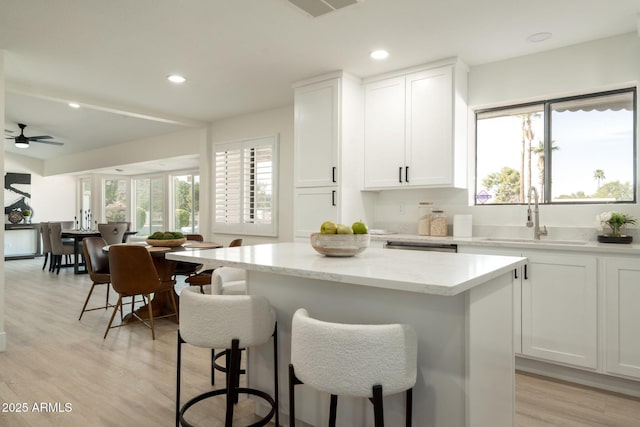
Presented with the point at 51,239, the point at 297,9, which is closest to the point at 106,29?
the point at 297,9

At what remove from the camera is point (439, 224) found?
3748 mm

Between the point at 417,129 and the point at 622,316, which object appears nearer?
the point at 622,316

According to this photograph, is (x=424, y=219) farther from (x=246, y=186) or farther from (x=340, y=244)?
(x=246, y=186)

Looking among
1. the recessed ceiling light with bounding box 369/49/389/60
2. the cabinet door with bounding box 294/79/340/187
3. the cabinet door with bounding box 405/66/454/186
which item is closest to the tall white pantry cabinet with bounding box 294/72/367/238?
the cabinet door with bounding box 294/79/340/187

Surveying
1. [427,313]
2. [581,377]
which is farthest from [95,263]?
[581,377]

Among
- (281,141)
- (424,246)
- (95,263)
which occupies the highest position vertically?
(281,141)

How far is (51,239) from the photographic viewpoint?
7375 mm

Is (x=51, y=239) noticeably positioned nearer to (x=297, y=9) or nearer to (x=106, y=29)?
(x=106, y=29)

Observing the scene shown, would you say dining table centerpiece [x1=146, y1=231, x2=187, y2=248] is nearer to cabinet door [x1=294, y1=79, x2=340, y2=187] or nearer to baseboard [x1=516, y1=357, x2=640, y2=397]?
cabinet door [x1=294, y1=79, x2=340, y2=187]

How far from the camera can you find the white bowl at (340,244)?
6.22 ft

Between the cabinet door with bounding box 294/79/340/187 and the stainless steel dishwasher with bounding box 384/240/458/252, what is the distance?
844 mm

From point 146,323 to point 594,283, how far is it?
3836mm

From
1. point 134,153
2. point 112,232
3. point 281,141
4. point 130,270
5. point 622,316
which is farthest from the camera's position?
point 134,153

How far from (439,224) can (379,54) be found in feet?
5.30
